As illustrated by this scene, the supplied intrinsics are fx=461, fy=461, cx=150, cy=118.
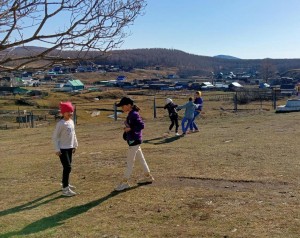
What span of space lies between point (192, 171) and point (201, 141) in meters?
4.84

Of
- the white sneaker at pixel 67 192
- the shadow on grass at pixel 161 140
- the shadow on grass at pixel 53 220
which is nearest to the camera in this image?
the shadow on grass at pixel 53 220


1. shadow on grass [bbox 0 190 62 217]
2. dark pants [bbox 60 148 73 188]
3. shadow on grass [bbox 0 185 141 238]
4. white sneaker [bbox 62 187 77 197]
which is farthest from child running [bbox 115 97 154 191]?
shadow on grass [bbox 0 190 62 217]

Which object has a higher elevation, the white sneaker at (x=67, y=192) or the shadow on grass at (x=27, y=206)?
the white sneaker at (x=67, y=192)

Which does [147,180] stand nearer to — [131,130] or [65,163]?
[131,130]

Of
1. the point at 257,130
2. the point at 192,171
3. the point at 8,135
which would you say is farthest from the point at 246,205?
the point at 8,135

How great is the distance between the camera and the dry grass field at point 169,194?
6074 millimetres

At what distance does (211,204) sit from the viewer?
7.01 meters

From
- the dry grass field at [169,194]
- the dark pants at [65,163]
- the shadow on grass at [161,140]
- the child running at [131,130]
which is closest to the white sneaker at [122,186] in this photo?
the child running at [131,130]

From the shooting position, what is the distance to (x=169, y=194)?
7688 millimetres

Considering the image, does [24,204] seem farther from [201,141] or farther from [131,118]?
[201,141]

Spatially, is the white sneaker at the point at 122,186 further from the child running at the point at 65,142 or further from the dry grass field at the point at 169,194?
the child running at the point at 65,142

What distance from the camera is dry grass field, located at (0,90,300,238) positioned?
19.9 feet

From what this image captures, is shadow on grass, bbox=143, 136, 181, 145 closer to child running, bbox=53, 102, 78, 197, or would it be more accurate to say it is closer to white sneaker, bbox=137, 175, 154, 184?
white sneaker, bbox=137, 175, 154, 184

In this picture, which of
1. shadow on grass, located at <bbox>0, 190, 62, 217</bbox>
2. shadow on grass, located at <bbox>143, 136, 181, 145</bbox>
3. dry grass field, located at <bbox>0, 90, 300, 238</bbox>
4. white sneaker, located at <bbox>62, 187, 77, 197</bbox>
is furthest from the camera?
shadow on grass, located at <bbox>143, 136, 181, 145</bbox>
